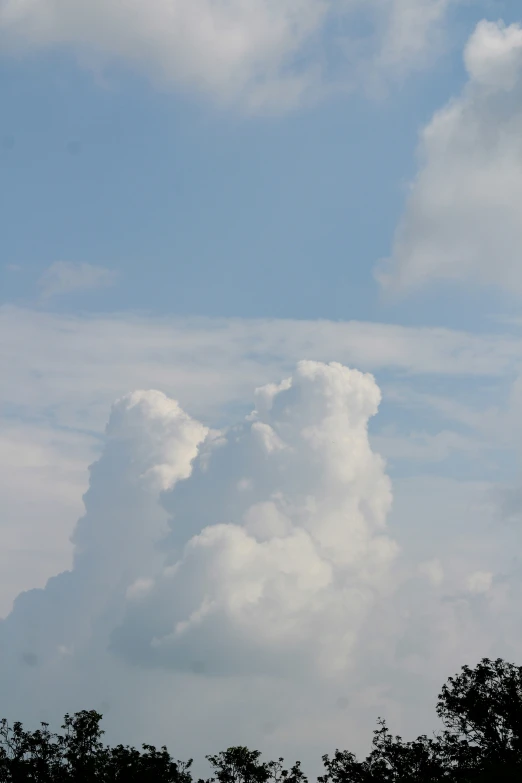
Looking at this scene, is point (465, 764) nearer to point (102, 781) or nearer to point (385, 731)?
point (385, 731)

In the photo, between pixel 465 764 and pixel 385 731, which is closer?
pixel 465 764

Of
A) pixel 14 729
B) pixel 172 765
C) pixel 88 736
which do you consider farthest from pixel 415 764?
pixel 14 729

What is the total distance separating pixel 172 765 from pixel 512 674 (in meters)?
27.7

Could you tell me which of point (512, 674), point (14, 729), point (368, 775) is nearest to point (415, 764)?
point (368, 775)

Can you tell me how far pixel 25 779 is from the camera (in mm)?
71062

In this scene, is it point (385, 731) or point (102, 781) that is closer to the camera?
point (102, 781)

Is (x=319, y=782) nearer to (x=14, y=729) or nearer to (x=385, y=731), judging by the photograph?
(x=385, y=731)

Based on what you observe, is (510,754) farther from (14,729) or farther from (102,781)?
(14,729)

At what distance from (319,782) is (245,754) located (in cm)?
690

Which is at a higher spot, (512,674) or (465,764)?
(512,674)

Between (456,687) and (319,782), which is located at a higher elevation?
(456,687)

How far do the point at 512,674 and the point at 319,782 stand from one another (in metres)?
16.8

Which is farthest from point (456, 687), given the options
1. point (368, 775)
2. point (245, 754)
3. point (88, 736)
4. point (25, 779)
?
point (25, 779)

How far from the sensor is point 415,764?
71.7 metres
